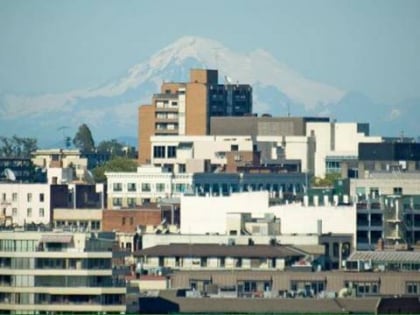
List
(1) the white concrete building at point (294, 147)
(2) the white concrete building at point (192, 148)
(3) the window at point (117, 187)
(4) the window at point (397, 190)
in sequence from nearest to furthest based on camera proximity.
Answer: (4) the window at point (397, 190) < (3) the window at point (117, 187) < (2) the white concrete building at point (192, 148) < (1) the white concrete building at point (294, 147)

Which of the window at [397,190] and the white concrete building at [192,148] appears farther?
the white concrete building at [192,148]

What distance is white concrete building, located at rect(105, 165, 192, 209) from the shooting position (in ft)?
509

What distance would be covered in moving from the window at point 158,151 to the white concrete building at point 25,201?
31725mm

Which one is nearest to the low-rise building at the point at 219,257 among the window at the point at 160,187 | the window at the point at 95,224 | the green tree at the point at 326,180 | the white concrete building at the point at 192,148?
the window at the point at 95,224

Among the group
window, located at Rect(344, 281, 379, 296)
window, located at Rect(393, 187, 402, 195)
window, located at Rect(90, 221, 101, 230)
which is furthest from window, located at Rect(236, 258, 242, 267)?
window, located at Rect(393, 187, 402, 195)

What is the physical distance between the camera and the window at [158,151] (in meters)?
181

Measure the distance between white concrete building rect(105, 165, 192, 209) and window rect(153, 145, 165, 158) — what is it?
20.5 m

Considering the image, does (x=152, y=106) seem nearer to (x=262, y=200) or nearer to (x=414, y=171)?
(x=414, y=171)

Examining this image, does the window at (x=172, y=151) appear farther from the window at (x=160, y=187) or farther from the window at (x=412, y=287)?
the window at (x=412, y=287)

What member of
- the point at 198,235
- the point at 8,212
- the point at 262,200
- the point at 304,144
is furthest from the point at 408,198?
the point at 304,144

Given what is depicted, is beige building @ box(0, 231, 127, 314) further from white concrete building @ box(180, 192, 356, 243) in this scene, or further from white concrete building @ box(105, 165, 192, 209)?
white concrete building @ box(105, 165, 192, 209)

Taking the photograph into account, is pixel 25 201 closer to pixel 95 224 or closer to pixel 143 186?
pixel 143 186

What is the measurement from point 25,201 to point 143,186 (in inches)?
430

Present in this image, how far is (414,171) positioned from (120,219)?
2081cm
